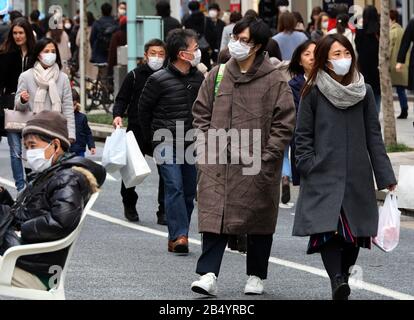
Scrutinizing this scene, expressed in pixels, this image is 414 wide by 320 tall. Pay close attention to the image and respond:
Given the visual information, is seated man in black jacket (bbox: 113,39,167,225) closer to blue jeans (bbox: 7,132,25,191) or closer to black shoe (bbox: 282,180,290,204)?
blue jeans (bbox: 7,132,25,191)

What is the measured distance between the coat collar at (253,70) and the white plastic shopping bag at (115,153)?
1675mm

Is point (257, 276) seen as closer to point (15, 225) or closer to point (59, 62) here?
point (15, 225)

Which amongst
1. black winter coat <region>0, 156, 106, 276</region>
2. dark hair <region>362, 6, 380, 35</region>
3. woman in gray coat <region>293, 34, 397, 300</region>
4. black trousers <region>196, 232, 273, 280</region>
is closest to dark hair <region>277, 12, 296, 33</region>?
dark hair <region>362, 6, 380, 35</region>

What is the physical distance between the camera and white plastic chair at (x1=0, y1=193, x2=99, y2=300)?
301 inches

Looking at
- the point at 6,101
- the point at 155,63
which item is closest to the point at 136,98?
the point at 155,63

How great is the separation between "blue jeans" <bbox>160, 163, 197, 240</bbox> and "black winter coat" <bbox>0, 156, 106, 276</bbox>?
4.22m

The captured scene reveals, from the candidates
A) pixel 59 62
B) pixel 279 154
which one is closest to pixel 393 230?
pixel 279 154

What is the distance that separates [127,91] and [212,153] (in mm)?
4304

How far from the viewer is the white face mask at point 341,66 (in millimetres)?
9742

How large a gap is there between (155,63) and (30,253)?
6.49 m

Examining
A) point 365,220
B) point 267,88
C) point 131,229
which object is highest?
point 267,88

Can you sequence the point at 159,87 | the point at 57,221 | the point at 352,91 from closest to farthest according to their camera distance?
the point at 57,221
the point at 352,91
the point at 159,87

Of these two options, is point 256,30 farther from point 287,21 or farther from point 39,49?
point 287,21

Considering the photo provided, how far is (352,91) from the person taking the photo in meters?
9.66
